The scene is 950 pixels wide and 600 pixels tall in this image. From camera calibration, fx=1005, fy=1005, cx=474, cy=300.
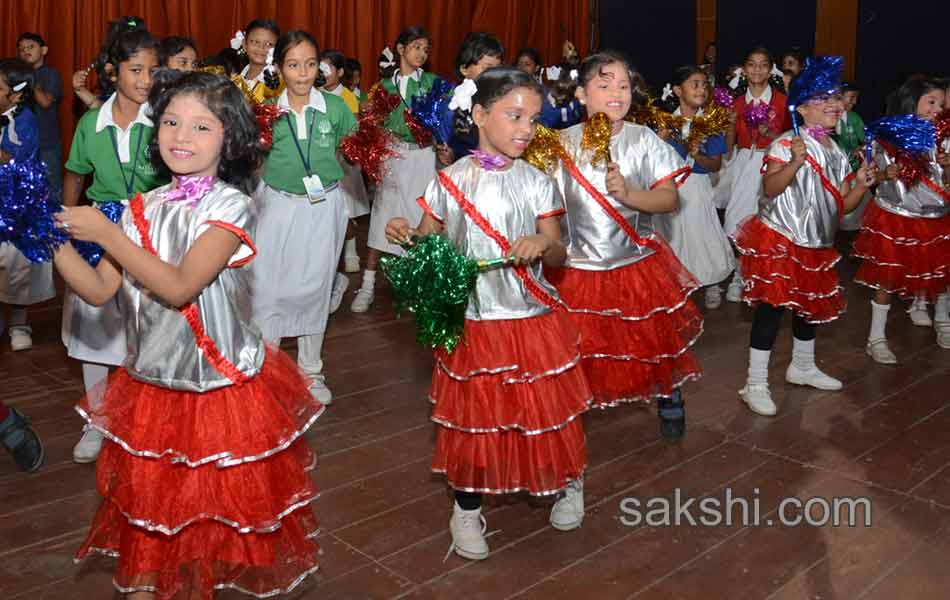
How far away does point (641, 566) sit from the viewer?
312 cm

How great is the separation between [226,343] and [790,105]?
289cm

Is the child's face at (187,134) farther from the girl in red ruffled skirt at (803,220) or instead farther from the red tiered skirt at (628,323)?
the girl in red ruffled skirt at (803,220)

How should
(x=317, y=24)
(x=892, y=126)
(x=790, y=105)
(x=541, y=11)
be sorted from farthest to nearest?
Answer: 1. (x=541, y=11)
2. (x=317, y=24)
3. (x=892, y=126)
4. (x=790, y=105)

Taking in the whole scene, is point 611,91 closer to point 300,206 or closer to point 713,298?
point 300,206

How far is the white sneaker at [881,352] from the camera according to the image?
5.21 metres

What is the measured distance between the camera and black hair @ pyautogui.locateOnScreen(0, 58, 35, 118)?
14.1ft

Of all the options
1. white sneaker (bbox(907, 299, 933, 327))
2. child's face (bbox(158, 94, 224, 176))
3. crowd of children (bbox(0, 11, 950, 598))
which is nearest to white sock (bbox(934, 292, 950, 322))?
crowd of children (bbox(0, 11, 950, 598))

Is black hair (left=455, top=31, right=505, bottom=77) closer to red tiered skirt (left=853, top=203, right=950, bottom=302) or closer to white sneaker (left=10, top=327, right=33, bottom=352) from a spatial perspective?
red tiered skirt (left=853, top=203, right=950, bottom=302)

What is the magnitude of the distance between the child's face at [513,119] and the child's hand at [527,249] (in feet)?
0.97

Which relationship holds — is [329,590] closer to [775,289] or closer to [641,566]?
[641,566]

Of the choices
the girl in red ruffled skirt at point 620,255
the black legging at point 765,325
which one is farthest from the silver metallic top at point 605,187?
the black legging at point 765,325

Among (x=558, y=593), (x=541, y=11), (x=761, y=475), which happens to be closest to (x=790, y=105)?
(x=761, y=475)

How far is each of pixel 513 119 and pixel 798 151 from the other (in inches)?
66.9

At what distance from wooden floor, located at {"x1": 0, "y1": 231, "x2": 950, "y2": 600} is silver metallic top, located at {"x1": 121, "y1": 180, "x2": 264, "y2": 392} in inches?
33.5
